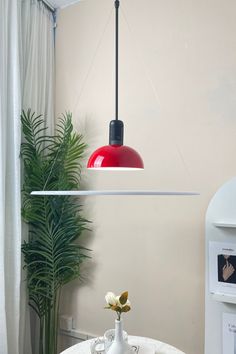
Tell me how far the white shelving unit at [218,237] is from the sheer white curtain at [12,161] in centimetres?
126

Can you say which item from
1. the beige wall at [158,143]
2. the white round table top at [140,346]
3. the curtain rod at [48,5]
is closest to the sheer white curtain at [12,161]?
the curtain rod at [48,5]

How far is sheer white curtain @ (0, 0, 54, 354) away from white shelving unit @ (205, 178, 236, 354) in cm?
126

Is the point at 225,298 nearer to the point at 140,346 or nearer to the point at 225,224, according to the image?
the point at 225,224

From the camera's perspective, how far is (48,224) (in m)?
2.09

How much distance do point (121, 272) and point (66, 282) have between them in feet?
1.40

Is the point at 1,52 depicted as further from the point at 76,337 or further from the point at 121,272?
the point at 76,337

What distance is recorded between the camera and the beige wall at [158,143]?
6.20 ft

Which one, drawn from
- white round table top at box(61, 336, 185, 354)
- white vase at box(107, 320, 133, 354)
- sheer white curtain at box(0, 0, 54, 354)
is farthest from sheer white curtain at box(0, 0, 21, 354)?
white vase at box(107, 320, 133, 354)

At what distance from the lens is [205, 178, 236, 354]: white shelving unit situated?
1.74 meters

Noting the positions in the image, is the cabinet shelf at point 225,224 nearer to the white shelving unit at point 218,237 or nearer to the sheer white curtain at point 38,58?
the white shelving unit at point 218,237

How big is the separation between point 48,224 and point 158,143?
39.2 inches

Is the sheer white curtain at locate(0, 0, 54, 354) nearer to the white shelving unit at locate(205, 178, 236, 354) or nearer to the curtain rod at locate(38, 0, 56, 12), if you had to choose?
the curtain rod at locate(38, 0, 56, 12)

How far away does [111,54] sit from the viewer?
89.4 inches

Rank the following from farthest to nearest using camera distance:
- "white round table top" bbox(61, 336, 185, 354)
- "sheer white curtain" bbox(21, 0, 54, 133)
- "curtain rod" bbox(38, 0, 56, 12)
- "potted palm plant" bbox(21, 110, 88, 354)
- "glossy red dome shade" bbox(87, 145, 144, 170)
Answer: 1. "curtain rod" bbox(38, 0, 56, 12)
2. "sheer white curtain" bbox(21, 0, 54, 133)
3. "potted palm plant" bbox(21, 110, 88, 354)
4. "white round table top" bbox(61, 336, 185, 354)
5. "glossy red dome shade" bbox(87, 145, 144, 170)
